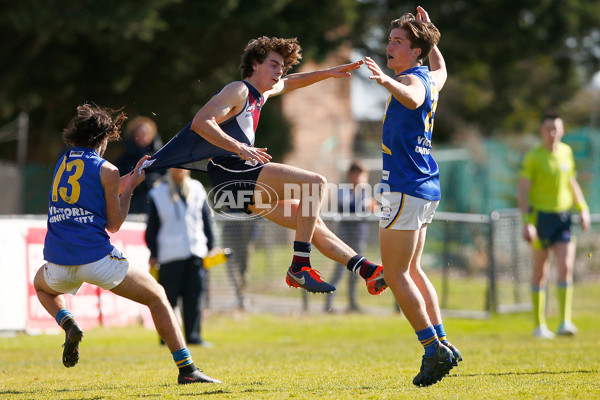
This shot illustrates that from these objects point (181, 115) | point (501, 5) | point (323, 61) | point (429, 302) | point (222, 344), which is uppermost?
point (501, 5)

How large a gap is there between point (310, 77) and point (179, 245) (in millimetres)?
4002

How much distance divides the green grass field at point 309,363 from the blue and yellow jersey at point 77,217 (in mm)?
1001

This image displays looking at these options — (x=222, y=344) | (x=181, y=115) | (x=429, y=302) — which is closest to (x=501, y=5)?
(x=181, y=115)

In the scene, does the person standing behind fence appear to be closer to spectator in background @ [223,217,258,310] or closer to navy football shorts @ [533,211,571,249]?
navy football shorts @ [533,211,571,249]

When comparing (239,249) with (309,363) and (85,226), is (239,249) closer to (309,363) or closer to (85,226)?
(309,363)

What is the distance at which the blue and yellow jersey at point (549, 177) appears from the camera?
1130cm

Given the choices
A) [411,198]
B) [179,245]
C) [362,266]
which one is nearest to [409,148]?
[411,198]

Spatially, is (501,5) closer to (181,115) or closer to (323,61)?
(323,61)

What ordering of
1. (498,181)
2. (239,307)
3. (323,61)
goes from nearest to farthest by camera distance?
1. (239,307)
2. (323,61)
3. (498,181)

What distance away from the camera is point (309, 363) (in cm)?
800

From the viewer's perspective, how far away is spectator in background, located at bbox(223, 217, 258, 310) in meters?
13.4

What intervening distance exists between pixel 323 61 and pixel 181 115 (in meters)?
3.71

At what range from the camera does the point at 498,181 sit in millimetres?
24422

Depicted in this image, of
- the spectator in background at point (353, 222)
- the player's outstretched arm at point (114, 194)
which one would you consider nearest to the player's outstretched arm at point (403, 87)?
the player's outstretched arm at point (114, 194)
